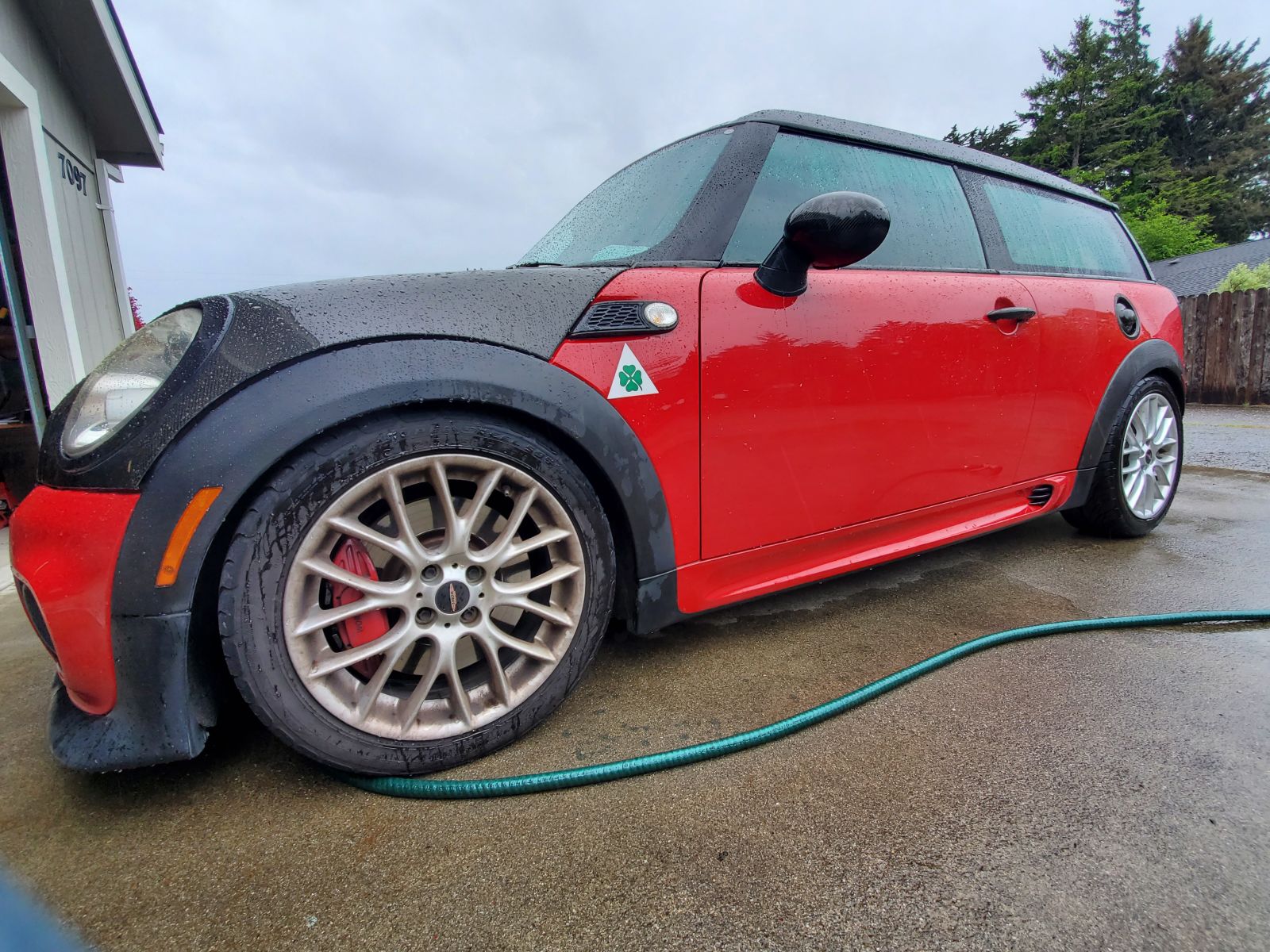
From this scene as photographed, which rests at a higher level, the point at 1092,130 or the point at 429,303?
the point at 1092,130

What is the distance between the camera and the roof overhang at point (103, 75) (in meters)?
4.66

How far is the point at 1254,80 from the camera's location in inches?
1328

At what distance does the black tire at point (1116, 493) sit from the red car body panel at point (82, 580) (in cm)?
332

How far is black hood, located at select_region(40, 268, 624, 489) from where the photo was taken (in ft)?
3.64

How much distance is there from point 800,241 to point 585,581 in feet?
3.28

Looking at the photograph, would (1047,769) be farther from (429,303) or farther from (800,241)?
(429,303)

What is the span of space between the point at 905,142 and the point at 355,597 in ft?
7.57

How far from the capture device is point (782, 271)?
163cm

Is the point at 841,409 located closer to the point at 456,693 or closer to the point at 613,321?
the point at 613,321

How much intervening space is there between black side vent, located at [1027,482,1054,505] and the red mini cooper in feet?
1.31

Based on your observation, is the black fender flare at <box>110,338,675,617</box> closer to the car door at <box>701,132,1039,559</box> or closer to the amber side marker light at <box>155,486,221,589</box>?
the amber side marker light at <box>155,486,221,589</box>

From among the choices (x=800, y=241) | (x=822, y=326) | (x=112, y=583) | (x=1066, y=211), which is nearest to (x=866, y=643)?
(x=822, y=326)

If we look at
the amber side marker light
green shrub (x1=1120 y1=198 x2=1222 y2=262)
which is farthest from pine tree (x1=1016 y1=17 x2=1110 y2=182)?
the amber side marker light

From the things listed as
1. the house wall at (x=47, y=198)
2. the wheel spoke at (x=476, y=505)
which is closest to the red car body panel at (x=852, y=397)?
the wheel spoke at (x=476, y=505)
